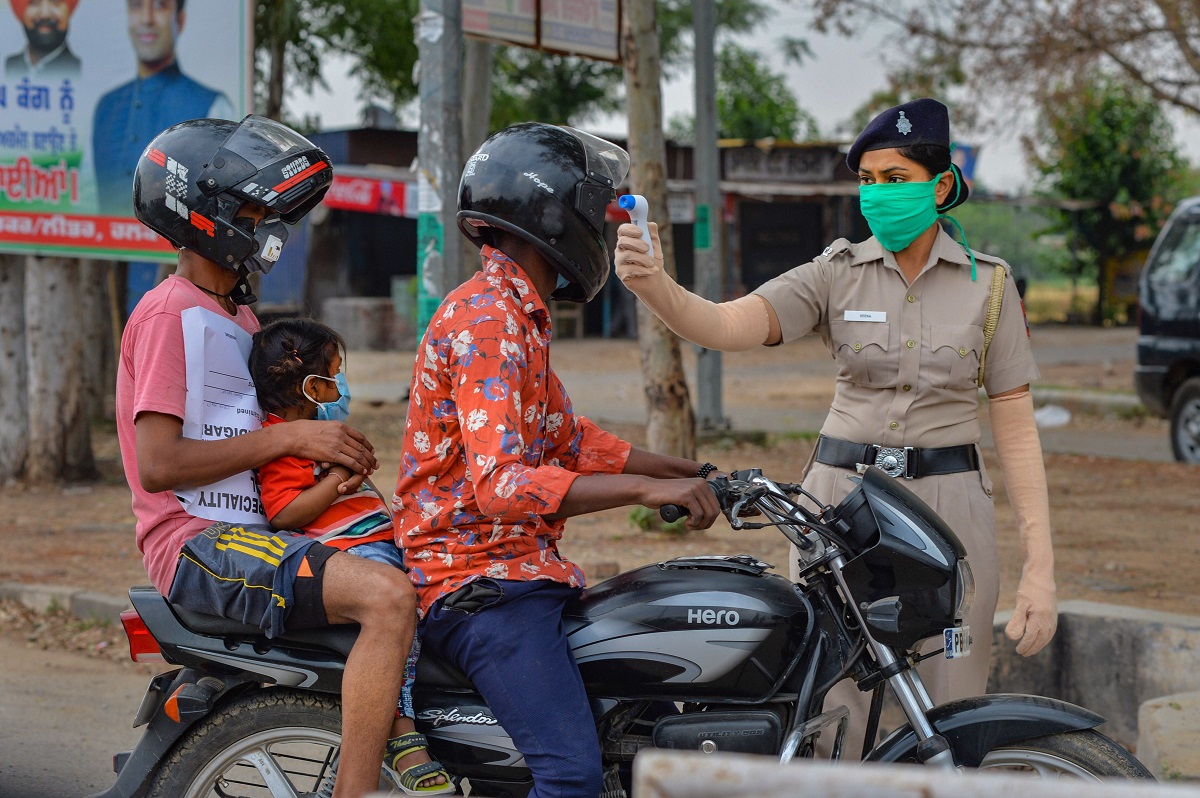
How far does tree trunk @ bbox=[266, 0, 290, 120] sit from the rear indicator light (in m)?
13.7

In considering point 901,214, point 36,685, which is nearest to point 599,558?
point 36,685

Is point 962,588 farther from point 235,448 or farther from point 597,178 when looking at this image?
point 235,448

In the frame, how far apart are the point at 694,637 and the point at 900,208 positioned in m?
1.20

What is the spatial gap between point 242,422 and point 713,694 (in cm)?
122

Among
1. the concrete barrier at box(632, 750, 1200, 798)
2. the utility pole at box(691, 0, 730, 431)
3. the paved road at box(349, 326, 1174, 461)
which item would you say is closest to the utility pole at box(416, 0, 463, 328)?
the concrete barrier at box(632, 750, 1200, 798)

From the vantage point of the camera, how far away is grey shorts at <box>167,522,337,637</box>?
2760 millimetres

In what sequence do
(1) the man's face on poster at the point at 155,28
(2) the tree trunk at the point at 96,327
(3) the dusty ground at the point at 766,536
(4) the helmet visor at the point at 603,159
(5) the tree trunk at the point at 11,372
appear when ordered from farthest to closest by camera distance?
(2) the tree trunk at the point at 96,327 < (5) the tree trunk at the point at 11,372 < (1) the man's face on poster at the point at 155,28 < (3) the dusty ground at the point at 766,536 < (4) the helmet visor at the point at 603,159

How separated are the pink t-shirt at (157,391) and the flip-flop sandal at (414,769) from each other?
2.02 ft

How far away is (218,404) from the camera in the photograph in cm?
296

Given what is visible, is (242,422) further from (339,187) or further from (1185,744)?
(339,187)

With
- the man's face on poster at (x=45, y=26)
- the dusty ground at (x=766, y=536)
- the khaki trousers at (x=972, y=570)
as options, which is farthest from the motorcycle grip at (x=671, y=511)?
the man's face on poster at (x=45, y=26)

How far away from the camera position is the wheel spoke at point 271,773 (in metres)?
2.93

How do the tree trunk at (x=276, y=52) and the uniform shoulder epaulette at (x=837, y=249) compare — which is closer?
the uniform shoulder epaulette at (x=837, y=249)

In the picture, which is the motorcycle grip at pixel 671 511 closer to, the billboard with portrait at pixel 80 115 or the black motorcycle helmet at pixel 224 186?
the black motorcycle helmet at pixel 224 186
